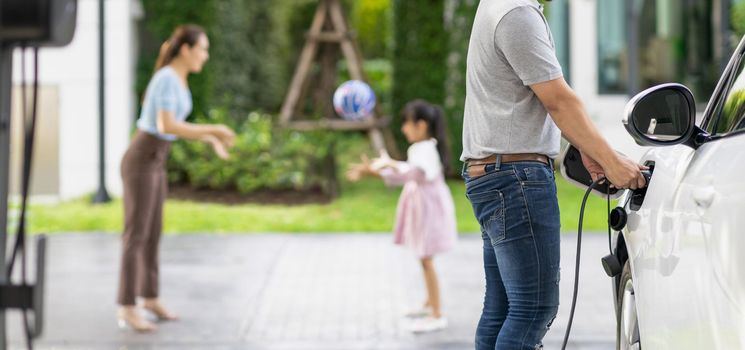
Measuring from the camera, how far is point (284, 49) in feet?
85.0

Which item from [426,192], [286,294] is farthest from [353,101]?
[426,192]

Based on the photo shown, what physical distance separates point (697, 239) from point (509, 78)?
3.12ft

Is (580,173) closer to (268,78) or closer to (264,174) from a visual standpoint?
(264,174)

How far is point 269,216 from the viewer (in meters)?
12.9

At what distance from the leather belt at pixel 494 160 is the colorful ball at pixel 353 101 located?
10.3 metres

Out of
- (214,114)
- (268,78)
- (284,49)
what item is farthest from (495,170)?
(284,49)

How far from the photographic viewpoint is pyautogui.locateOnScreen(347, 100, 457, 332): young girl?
6.91 metres

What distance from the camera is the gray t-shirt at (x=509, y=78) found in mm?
3697

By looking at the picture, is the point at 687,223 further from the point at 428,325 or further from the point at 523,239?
the point at 428,325

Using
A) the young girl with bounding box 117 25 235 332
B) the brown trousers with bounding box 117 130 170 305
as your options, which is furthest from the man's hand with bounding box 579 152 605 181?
the brown trousers with bounding box 117 130 170 305

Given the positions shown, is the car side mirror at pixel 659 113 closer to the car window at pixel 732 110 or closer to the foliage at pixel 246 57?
the car window at pixel 732 110

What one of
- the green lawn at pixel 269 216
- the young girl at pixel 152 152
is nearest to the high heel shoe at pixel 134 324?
the young girl at pixel 152 152

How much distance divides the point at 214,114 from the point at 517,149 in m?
11.5

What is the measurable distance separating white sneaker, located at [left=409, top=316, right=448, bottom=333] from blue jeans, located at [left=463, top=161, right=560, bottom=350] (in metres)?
2.94
